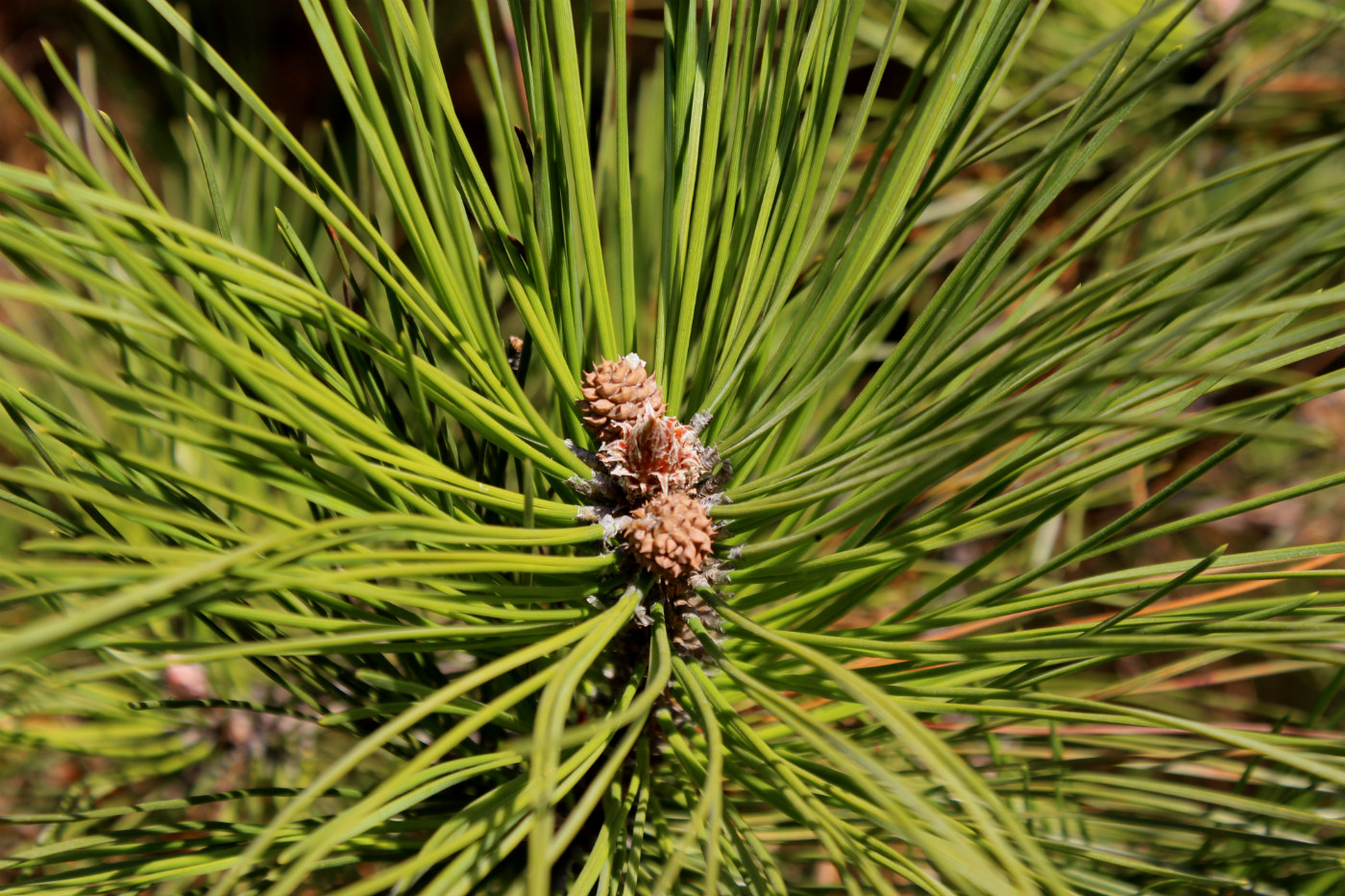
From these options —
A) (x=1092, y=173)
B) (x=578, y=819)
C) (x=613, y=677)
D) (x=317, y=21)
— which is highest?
(x=1092, y=173)

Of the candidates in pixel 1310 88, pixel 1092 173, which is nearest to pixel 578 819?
pixel 1092 173

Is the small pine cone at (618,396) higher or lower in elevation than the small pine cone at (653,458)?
higher

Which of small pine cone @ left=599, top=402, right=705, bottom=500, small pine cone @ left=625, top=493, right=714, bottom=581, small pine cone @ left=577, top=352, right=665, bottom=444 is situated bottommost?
small pine cone @ left=625, top=493, right=714, bottom=581

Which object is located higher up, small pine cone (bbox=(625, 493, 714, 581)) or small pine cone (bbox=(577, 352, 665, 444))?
small pine cone (bbox=(577, 352, 665, 444))

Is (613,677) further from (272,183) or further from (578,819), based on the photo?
(272,183)
